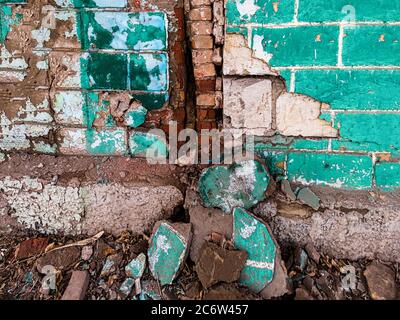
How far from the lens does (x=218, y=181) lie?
2436mm

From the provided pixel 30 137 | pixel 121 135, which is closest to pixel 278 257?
pixel 121 135

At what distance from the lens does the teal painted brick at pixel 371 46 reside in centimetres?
217

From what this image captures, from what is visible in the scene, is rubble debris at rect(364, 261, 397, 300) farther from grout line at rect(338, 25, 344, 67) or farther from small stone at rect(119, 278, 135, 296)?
small stone at rect(119, 278, 135, 296)

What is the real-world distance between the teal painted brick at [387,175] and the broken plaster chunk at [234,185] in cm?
63

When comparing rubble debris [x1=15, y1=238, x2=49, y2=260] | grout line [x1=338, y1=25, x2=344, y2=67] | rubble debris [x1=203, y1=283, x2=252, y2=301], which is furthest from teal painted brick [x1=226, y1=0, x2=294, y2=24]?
rubble debris [x1=15, y1=238, x2=49, y2=260]

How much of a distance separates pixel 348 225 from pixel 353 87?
0.79 meters

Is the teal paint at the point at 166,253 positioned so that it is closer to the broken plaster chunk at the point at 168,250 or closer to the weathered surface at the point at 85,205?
the broken plaster chunk at the point at 168,250

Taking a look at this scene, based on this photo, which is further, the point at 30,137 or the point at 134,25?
the point at 30,137

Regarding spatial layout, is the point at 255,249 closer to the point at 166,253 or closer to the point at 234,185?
the point at 234,185

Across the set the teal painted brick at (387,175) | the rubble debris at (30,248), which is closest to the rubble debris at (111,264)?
the rubble debris at (30,248)

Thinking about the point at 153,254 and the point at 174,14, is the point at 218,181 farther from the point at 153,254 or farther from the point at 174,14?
the point at 174,14

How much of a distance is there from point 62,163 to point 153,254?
837 millimetres
